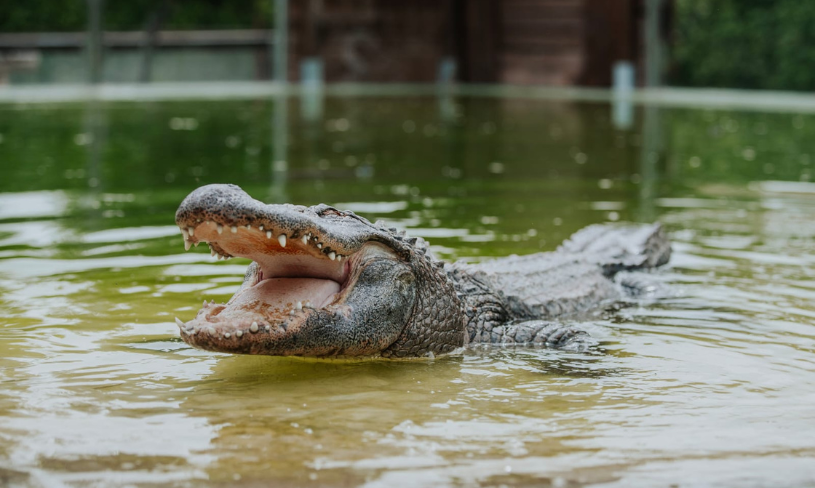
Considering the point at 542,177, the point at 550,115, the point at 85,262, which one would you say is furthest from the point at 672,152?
the point at 85,262

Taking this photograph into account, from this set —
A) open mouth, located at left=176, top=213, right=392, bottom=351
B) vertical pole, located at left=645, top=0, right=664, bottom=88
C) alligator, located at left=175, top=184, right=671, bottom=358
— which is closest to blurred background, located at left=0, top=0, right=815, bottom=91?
vertical pole, located at left=645, top=0, right=664, bottom=88

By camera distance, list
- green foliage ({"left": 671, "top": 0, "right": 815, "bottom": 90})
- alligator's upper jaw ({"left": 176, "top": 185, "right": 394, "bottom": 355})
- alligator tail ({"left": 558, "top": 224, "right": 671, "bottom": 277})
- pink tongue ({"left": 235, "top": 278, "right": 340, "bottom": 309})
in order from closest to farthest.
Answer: alligator's upper jaw ({"left": 176, "top": 185, "right": 394, "bottom": 355}) < pink tongue ({"left": 235, "top": 278, "right": 340, "bottom": 309}) < alligator tail ({"left": 558, "top": 224, "right": 671, "bottom": 277}) < green foliage ({"left": 671, "top": 0, "right": 815, "bottom": 90})

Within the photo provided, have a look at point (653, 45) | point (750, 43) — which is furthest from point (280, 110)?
point (750, 43)

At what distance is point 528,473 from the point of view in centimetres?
293

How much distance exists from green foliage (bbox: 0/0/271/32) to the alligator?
2422 centimetres

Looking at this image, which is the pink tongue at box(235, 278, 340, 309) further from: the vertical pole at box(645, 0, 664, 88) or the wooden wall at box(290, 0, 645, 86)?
the wooden wall at box(290, 0, 645, 86)

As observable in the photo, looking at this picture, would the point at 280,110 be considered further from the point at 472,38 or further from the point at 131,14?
the point at 131,14

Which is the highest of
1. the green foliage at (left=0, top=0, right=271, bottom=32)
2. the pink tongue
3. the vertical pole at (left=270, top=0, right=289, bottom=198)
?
the green foliage at (left=0, top=0, right=271, bottom=32)

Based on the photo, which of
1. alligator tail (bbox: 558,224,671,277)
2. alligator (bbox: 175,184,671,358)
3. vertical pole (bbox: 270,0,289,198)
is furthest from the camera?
vertical pole (bbox: 270,0,289,198)

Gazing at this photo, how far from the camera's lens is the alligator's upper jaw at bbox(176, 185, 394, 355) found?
3.40 metres

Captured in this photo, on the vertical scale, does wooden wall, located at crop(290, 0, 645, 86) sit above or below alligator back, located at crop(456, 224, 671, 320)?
above

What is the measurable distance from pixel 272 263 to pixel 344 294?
279 millimetres

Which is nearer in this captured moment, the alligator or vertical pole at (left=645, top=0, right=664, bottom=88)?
the alligator

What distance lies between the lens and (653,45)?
23250mm
